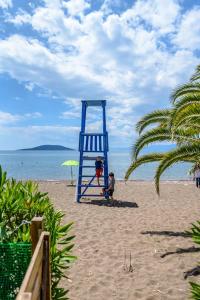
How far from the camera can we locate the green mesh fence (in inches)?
141

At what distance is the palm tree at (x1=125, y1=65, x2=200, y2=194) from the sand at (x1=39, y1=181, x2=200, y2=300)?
175 centimetres

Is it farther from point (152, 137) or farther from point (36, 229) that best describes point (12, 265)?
point (152, 137)

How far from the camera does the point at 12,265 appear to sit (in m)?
3.63

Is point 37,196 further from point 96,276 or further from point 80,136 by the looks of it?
point 80,136

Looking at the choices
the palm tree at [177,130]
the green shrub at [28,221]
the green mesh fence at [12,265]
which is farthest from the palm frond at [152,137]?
the green mesh fence at [12,265]

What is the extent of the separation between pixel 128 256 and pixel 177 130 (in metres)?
3.11

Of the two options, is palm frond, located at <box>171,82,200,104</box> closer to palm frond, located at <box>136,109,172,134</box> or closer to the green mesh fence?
palm frond, located at <box>136,109,172,134</box>

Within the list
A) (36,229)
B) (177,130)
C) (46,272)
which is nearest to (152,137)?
(177,130)

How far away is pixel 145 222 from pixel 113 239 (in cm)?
257

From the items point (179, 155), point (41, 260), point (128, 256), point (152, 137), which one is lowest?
point (128, 256)

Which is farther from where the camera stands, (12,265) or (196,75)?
(196,75)

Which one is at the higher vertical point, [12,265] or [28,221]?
[28,221]

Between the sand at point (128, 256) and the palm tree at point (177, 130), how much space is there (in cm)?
175

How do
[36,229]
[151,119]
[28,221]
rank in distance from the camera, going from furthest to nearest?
[151,119] < [28,221] < [36,229]
